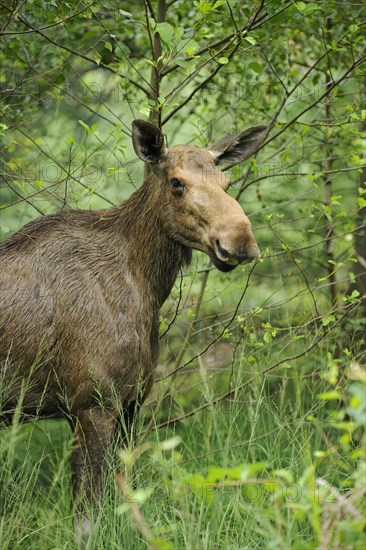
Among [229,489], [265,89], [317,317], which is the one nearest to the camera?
[229,489]

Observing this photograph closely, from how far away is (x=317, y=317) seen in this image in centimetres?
650

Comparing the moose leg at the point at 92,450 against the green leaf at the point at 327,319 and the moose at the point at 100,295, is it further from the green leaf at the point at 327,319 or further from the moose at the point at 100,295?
the green leaf at the point at 327,319

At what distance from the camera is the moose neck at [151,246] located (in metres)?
5.74

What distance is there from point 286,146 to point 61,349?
3098 mm

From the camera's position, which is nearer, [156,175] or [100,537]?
[100,537]

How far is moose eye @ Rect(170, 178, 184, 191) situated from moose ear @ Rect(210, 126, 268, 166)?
52cm

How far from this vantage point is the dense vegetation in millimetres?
4832

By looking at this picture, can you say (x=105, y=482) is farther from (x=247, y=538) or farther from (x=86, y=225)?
(x=86, y=225)

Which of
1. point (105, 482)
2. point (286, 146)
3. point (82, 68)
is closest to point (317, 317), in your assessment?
point (286, 146)

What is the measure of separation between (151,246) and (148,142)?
72cm

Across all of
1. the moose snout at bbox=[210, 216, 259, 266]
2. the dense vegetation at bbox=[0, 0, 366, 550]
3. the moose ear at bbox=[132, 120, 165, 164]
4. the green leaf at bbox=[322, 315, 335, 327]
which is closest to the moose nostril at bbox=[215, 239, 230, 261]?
the moose snout at bbox=[210, 216, 259, 266]

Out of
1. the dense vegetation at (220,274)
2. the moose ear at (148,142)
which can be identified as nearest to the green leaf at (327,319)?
the dense vegetation at (220,274)

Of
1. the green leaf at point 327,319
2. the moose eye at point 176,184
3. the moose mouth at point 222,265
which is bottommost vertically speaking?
the green leaf at point 327,319

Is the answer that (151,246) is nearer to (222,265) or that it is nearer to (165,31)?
(222,265)
